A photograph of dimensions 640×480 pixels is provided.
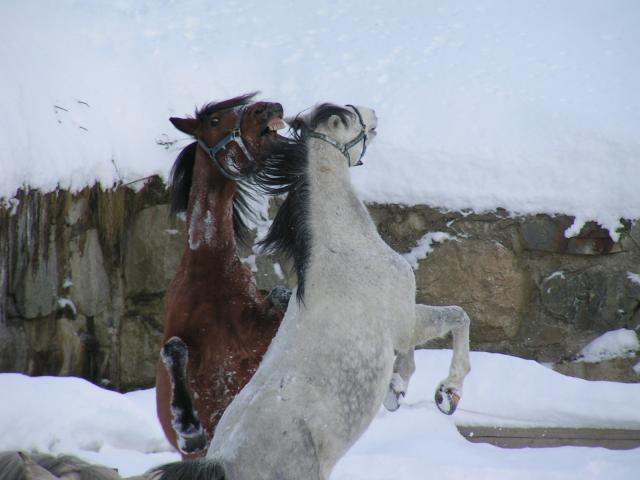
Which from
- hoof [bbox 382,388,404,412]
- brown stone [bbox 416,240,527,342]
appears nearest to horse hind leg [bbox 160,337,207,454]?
hoof [bbox 382,388,404,412]

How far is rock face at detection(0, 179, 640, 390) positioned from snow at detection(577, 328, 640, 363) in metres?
0.06

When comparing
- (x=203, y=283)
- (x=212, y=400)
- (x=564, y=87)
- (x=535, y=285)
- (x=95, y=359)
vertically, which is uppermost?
(x=564, y=87)

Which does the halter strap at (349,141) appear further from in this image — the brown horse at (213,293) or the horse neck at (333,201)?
the brown horse at (213,293)

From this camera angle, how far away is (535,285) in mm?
5652

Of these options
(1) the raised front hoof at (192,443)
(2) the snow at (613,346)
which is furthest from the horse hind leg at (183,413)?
(2) the snow at (613,346)

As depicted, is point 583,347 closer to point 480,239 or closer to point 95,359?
point 480,239

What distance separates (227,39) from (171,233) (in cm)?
252

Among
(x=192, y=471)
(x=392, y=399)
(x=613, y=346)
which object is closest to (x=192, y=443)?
(x=192, y=471)

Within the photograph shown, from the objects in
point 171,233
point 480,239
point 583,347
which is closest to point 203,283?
point 171,233

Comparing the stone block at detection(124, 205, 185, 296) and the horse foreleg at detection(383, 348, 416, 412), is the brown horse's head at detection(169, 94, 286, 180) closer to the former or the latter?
the horse foreleg at detection(383, 348, 416, 412)

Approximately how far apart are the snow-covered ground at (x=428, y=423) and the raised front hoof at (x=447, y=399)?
42.9 inches

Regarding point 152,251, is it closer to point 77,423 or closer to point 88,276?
point 88,276

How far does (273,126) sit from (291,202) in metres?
0.31

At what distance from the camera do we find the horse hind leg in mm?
2750
